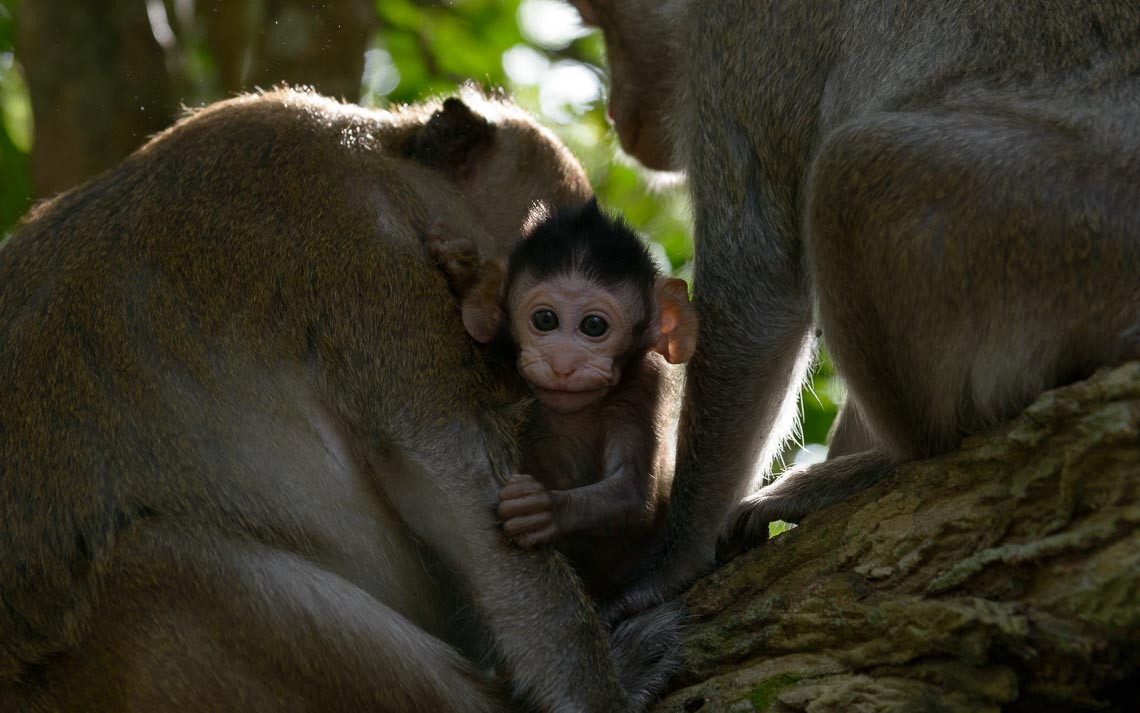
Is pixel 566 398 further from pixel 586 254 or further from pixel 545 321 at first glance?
pixel 586 254

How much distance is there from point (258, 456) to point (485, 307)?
107 centimetres

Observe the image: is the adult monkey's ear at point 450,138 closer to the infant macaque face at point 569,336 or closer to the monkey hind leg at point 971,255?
the infant macaque face at point 569,336

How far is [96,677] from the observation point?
4.55 metres

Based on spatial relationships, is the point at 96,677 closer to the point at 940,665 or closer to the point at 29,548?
the point at 29,548

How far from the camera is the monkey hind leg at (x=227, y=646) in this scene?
4.45 metres

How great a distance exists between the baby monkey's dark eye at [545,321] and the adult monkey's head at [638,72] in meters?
1.68

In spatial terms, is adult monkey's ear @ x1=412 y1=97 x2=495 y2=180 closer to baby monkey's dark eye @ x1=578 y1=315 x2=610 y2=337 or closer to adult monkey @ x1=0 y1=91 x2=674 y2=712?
adult monkey @ x1=0 y1=91 x2=674 y2=712

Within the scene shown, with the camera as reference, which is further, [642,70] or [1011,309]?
[642,70]

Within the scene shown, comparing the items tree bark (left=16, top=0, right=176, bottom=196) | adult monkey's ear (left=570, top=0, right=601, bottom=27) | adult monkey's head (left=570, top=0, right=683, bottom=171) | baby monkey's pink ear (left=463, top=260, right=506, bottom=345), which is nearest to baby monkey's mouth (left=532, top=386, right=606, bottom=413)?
baby monkey's pink ear (left=463, top=260, right=506, bottom=345)

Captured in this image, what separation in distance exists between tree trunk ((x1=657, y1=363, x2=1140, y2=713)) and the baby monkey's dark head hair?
124cm

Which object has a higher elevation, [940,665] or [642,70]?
[642,70]

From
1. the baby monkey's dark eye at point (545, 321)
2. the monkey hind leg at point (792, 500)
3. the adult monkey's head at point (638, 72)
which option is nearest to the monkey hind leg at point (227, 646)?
the baby monkey's dark eye at point (545, 321)

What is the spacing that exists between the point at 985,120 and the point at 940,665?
1925 mm

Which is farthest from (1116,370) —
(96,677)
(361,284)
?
(96,677)
